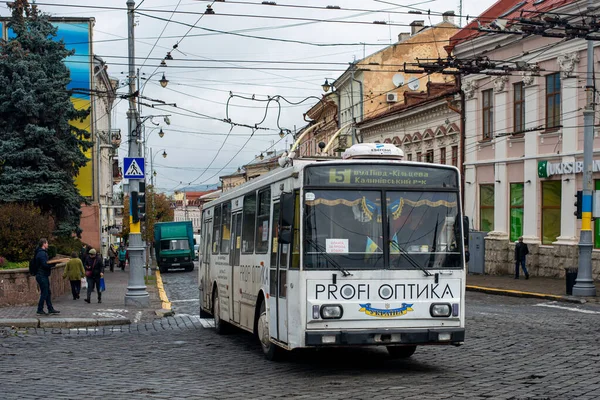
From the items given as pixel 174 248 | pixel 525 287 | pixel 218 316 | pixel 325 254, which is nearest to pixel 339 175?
pixel 325 254

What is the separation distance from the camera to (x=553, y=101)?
3462 cm

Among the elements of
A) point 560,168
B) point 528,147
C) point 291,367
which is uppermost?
point 528,147

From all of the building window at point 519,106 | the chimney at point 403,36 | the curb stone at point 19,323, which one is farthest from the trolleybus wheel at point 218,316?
the chimney at point 403,36

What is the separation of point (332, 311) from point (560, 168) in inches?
984

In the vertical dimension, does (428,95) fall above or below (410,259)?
above

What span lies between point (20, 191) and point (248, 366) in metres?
27.6

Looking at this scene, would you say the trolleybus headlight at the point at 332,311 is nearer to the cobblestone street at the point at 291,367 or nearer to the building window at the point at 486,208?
the cobblestone street at the point at 291,367

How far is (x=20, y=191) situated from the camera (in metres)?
37.7

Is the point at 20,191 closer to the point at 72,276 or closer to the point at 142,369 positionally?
the point at 72,276

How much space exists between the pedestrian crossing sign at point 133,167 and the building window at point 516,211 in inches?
727

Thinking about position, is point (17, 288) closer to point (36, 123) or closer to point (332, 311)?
point (332, 311)

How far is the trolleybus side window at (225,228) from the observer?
641 inches

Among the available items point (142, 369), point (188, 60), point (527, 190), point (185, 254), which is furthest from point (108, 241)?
point (142, 369)

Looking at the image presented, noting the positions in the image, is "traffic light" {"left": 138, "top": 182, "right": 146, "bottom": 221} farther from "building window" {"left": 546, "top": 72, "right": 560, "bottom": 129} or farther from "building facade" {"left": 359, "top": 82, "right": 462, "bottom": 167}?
"building facade" {"left": 359, "top": 82, "right": 462, "bottom": 167}
